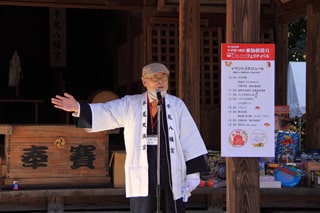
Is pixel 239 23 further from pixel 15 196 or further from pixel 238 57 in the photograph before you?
pixel 15 196

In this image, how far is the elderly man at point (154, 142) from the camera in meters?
4.09

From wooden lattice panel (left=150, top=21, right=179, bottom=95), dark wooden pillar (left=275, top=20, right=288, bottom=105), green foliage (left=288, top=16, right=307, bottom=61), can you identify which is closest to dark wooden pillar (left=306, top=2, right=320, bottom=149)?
dark wooden pillar (left=275, top=20, right=288, bottom=105)

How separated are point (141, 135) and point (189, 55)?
212 centimetres

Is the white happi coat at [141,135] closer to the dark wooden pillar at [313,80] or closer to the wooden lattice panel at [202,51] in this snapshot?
the dark wooden pillar at [313,80]

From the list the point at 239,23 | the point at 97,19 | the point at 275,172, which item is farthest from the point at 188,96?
the point at 97,19

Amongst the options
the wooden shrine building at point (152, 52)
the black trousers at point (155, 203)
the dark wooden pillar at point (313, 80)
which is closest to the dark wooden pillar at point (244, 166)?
the wooden shrine building at point (152, 52)

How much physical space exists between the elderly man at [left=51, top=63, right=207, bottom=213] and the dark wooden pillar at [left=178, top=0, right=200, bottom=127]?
5.94ft

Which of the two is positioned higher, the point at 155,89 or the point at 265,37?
the point at 265,37

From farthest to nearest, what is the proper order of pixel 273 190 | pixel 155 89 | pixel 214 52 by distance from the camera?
pixel 214 52
pixel 273 190
pixel 155 89

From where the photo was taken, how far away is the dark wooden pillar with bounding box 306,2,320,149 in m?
7.31

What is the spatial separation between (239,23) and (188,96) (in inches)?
90.8

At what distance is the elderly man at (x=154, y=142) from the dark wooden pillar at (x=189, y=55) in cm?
181

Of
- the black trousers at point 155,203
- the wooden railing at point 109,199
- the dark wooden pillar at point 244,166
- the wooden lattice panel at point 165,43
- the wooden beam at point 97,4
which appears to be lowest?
the wooden railing at point 109,199

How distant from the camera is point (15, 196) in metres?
5.50
